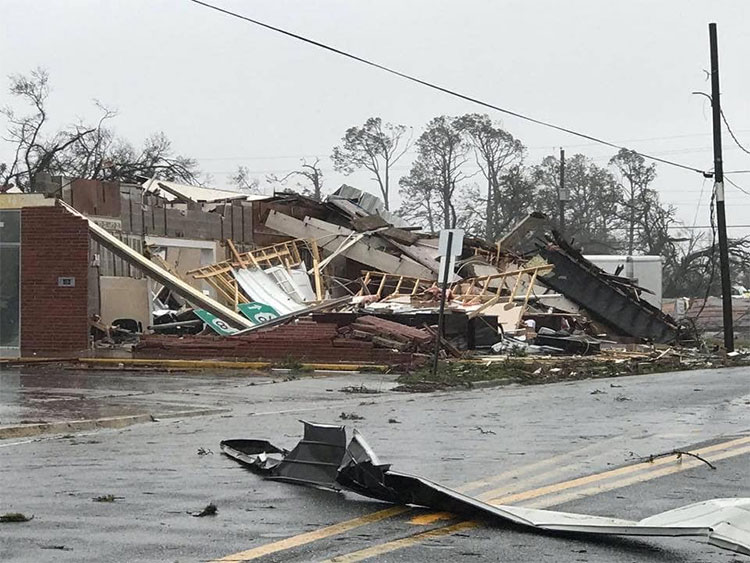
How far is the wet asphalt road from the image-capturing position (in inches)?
251

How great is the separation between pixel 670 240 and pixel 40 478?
69.7 meters

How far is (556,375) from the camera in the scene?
2197 centimetres

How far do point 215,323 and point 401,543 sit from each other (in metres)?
20.7

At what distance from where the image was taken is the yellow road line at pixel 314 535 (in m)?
6.12

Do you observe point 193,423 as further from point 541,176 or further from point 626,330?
point 541,176

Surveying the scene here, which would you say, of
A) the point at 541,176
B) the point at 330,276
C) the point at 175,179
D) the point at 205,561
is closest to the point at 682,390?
the point at 205,561

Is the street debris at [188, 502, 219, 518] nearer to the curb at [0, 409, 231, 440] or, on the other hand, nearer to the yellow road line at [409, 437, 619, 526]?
the yellow road line at [409, 437, 619, 526]

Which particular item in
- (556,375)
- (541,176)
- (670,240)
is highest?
(541,176)

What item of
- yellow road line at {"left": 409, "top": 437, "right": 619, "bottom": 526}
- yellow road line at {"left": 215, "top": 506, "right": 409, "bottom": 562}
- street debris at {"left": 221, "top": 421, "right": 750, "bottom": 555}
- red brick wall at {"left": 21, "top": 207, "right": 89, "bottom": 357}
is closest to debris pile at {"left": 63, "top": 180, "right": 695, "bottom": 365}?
red brick wall at {"left": 21, "top": 207, "right": 89, "bottom": 357}

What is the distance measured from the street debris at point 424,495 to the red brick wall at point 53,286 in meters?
16.2

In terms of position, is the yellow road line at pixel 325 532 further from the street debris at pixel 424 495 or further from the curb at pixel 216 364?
the curb at pixel 216 364

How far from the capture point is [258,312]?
28531 millimetres

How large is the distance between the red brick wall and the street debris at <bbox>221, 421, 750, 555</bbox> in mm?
16198

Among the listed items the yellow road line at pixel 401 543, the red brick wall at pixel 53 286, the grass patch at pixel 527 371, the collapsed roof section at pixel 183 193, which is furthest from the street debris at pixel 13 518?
the collapsed roof section at pixel 183 193
